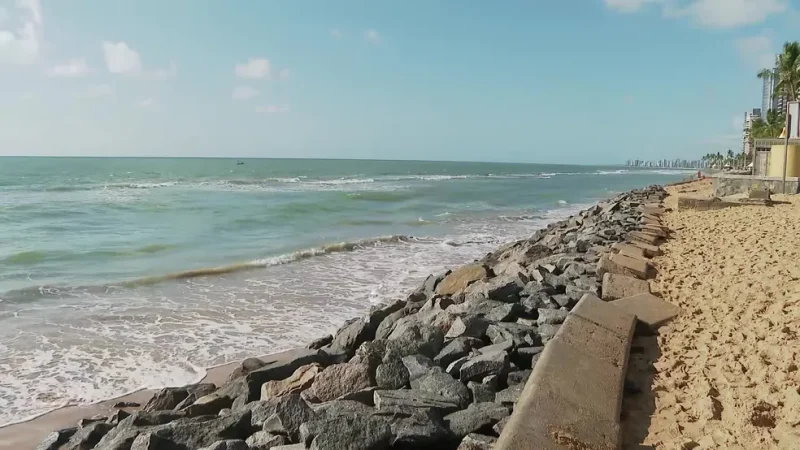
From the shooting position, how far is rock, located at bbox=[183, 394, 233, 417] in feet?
12.6

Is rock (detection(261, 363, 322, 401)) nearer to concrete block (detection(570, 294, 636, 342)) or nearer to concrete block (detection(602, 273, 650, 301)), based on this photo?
concrete block (detection(570, 294, 636, 342))

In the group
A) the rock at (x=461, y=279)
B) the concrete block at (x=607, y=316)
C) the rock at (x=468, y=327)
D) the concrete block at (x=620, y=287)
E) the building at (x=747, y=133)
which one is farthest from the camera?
the building at (x=747, y=133)

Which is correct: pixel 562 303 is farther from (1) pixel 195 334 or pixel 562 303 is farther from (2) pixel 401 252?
(2) pixel 401 252

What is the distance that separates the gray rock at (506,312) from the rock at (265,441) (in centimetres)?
219

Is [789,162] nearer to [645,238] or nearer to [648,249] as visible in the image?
[645,238]

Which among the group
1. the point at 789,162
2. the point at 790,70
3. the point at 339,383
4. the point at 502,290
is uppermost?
the point at 790,70

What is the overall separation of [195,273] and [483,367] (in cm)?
804

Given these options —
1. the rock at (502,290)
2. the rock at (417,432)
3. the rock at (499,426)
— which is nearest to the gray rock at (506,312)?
the rock at (502,290)

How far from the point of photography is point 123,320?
24.0 ft

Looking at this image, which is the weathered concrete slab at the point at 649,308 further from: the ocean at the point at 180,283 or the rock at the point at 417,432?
the ocean at the point at 180,283

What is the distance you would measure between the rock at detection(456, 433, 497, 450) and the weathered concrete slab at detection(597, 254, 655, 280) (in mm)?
3744

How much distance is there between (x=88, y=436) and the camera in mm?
3756

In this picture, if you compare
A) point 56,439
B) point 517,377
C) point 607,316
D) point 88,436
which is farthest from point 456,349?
point 56,439

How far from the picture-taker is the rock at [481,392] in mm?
3176
